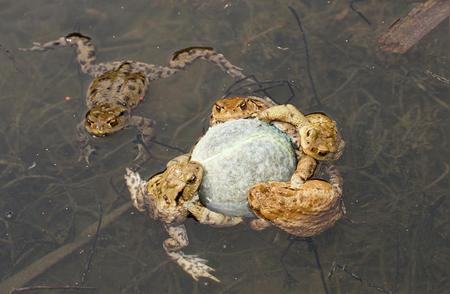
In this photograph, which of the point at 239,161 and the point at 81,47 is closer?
the point at 239,161

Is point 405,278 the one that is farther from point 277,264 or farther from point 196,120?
point 196,120

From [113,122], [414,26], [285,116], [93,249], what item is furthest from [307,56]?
[93,249]

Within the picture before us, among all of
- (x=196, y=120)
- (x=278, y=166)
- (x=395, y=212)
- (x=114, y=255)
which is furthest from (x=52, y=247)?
(x=395, y=212)

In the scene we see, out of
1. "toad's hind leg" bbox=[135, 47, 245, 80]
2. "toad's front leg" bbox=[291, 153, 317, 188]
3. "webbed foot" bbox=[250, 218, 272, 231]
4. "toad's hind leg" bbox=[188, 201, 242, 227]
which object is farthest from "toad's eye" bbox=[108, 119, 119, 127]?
"toad's front leg" bbox=[291, 153, 317, 188]

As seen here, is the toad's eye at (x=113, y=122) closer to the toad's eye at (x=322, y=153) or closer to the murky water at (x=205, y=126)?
the murky water at (x=205, y=126)

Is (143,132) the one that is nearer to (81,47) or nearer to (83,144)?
(83,144)

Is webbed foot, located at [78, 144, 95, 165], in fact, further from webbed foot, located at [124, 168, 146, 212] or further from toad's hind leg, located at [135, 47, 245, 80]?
toad's hind leg, located at [135, 47, 245, 80]
